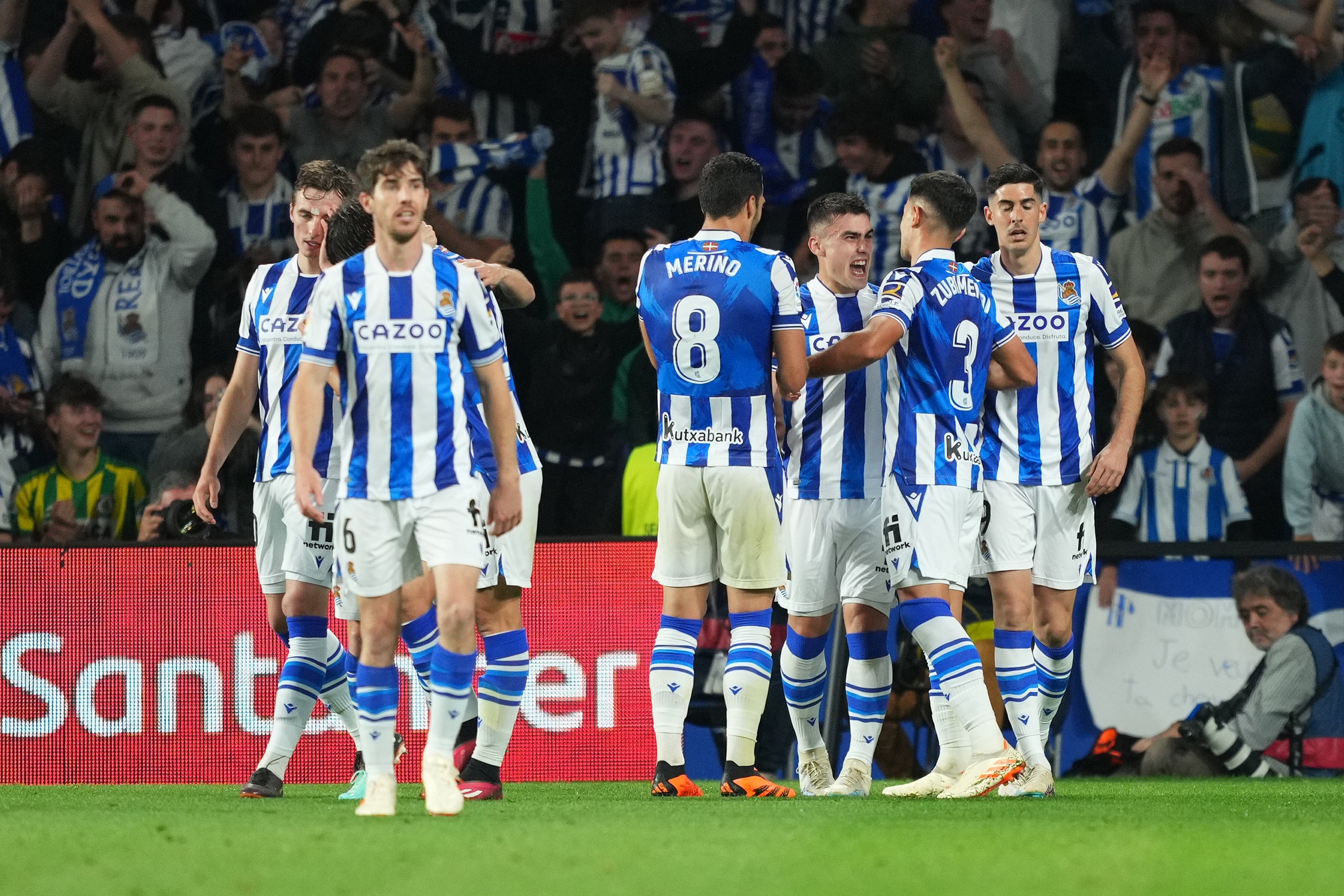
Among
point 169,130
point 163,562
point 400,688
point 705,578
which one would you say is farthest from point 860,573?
point 169,130

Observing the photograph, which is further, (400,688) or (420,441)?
(400,688)

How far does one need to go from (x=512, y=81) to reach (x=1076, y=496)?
6.34 meters

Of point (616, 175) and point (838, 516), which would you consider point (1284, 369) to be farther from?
point (838, 516)

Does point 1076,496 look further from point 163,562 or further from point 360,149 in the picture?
point 360,149

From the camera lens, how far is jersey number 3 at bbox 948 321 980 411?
6.48 meters

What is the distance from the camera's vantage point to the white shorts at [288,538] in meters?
6.75

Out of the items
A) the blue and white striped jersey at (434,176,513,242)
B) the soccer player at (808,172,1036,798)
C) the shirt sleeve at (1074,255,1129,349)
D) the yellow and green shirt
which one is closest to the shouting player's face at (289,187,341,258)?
the soccer player at (808,172,1036,798)

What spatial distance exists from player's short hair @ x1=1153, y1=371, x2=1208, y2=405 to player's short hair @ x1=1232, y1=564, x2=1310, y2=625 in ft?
6.79

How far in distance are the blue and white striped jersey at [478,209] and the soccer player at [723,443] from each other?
5415mm

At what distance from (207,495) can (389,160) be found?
87.2 inches

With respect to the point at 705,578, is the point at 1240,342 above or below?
above

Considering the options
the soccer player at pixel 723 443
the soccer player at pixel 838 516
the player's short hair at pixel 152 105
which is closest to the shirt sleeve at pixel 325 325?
the soccer player at pixel 723 443

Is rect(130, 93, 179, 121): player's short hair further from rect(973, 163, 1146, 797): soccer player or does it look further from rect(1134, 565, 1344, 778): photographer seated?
rect(1134, 565, 1344, 778): photographer seated

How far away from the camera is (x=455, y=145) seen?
11.7 m
